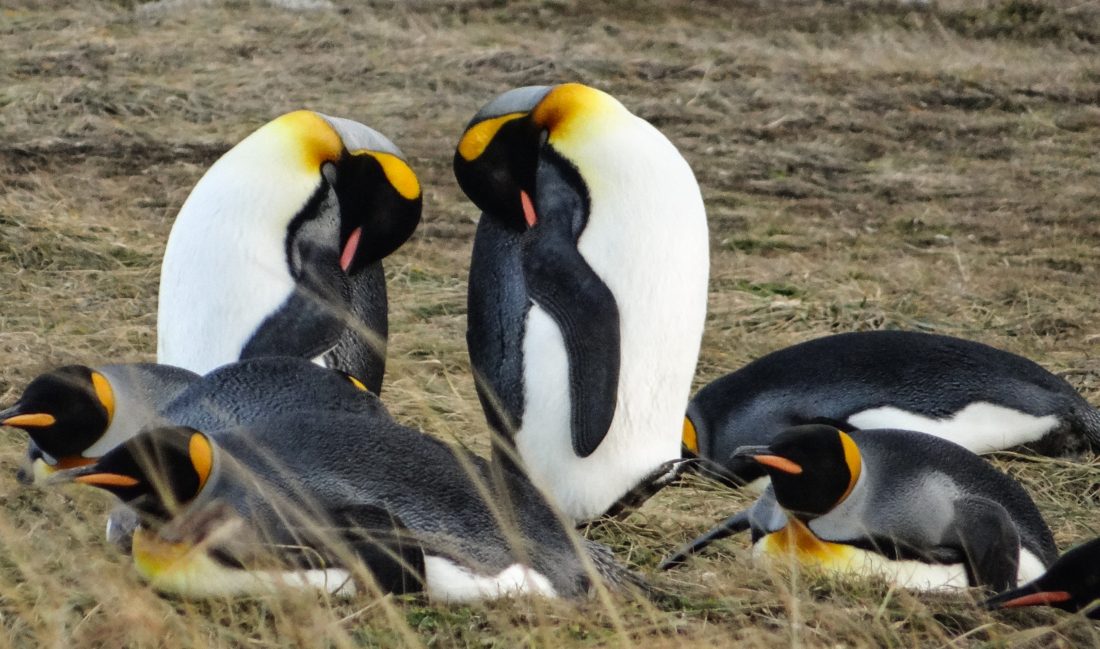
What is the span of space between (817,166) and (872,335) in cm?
469

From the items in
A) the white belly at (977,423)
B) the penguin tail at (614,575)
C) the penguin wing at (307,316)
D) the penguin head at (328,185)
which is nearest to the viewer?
the penguin tail at (614,575)

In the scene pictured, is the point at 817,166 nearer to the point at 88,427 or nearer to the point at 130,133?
the point at 130,133

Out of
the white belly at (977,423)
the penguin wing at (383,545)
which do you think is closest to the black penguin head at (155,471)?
the penguin wing at (383,545)

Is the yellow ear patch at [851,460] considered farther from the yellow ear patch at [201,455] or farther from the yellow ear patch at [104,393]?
the yellow ear patch at [104,393]

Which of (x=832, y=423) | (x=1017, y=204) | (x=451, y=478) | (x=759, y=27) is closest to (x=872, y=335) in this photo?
(x=832, y=423)

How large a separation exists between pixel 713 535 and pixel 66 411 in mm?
1591

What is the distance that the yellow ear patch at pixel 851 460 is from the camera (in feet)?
10.9

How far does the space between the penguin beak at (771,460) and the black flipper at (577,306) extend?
880 millimetres

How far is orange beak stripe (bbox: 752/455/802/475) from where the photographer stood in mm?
3240

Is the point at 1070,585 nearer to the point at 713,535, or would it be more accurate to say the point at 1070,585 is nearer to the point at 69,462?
the point at 713,535

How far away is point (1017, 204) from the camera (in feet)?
29.2

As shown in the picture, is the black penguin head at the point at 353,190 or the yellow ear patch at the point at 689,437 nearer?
the black penguin head at the point at 353,190

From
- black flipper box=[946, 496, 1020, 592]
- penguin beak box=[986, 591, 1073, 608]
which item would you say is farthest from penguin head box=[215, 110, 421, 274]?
penguin beak box=[986, 591, 1073, 608]

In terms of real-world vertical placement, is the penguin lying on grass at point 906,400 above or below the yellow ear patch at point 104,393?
below
